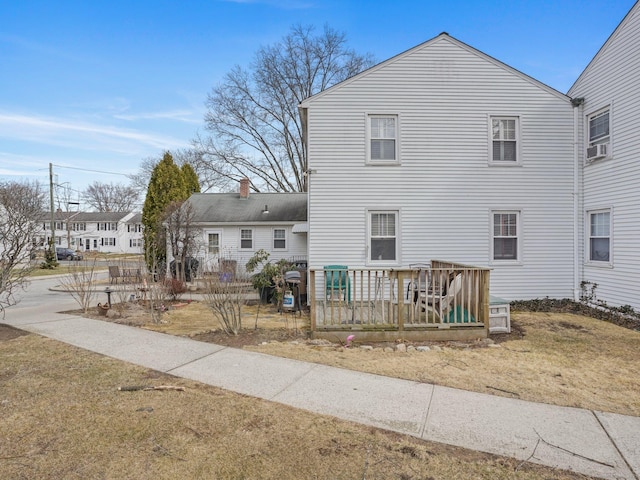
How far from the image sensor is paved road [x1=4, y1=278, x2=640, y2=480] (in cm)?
292

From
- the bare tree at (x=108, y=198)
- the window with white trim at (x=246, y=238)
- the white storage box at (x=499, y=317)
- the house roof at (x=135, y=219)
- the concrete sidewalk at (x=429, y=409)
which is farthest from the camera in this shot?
the bare tree at (x=108, y=198)

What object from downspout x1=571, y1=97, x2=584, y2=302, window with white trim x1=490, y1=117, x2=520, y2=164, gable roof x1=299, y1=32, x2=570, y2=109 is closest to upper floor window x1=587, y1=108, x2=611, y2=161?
downspout x1=571, y1=97, x2=584, y2=302

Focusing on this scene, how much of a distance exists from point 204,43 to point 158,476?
1416cm

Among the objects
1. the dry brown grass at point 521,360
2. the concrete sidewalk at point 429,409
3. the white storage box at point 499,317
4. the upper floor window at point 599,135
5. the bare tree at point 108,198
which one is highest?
the bare tree at point 108,198

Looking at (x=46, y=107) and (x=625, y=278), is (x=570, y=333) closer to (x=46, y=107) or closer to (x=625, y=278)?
(x=625, y=278)

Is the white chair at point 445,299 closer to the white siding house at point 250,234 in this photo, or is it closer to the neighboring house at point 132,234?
the white siding house at point 250,234

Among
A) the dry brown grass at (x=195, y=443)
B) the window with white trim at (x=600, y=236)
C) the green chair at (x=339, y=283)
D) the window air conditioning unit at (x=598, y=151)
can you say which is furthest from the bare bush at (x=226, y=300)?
the window air conditioning unit at (x=598, y=151)

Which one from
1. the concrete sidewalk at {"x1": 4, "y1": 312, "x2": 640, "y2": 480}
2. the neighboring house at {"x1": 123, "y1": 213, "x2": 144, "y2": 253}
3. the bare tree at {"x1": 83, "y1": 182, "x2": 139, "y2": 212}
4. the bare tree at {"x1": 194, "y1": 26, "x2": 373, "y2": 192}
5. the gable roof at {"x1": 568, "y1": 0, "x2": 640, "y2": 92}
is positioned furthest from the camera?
the bare tree at {"x1": 83, "y1": 182, "x2": 139, "y2": 212}

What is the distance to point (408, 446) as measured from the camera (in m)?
2.98

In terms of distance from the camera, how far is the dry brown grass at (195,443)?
2643 millimetres

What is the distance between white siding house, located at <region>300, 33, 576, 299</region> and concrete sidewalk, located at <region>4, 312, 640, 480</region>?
5.16m

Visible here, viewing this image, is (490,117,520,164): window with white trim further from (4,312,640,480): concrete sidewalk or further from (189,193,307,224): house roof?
(189,193,307,224): house roof

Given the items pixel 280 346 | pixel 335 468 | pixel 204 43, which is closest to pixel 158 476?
pixel 335 468

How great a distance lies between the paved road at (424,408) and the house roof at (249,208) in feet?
41.2
